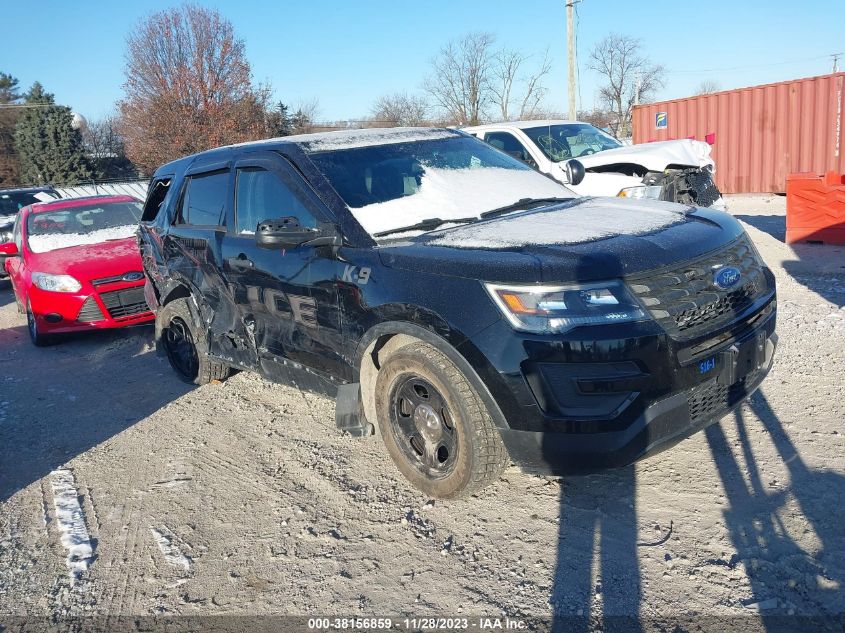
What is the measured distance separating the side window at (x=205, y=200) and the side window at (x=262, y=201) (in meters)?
0.23

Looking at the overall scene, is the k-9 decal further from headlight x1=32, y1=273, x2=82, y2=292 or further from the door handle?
headlight x1=32, y1=273, x2=82, y2=292

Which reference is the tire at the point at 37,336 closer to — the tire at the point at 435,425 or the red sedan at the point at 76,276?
the red sedan at the point at 76,276

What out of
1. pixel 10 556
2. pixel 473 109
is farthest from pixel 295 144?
pixel 473 109

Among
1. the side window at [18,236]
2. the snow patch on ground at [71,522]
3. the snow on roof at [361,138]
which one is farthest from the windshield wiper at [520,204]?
the side window at [18,236]

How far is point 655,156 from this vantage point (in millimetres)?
7938

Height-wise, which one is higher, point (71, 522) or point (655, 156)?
point (655, 156)

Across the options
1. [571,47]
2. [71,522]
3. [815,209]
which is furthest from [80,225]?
[571,47]

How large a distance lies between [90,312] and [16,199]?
918 centimetres

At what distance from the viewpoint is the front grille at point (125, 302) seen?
7.55 m

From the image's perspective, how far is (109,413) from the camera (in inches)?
214

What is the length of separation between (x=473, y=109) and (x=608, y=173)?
3387 centimetres

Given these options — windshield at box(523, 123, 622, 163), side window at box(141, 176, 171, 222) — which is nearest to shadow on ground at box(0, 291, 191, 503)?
side window at box(141, 176, 171, 222)

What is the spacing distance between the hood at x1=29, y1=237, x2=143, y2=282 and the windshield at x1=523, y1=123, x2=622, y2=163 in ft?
16.7

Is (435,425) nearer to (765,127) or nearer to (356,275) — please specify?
(356,275)
